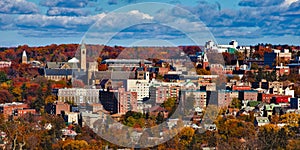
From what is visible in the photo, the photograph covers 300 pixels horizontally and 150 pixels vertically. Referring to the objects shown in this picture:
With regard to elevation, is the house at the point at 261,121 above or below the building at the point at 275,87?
below

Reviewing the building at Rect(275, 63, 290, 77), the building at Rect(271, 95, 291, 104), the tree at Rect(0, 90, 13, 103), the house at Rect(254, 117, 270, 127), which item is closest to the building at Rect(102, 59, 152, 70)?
the building at Rect(275, 63, 290, 77)

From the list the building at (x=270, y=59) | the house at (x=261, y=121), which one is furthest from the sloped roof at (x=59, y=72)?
the house at (x=261, y=121)

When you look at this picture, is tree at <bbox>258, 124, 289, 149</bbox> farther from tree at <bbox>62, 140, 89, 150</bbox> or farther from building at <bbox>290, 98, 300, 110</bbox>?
building at <bbox>290, 98, 300, 110</bbox>

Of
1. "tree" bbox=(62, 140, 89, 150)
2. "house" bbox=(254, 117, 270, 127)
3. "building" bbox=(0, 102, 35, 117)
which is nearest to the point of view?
"tree" bbox=(62, 140, 89, 150)

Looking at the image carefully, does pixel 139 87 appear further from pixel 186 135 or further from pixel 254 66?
pixel 254 66

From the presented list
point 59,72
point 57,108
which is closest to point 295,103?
point 57,108

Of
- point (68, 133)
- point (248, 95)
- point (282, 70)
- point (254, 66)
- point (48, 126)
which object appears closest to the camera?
point (68, 133)

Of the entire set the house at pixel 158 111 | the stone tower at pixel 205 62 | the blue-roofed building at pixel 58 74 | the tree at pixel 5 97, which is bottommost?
the house at pixel 158 111

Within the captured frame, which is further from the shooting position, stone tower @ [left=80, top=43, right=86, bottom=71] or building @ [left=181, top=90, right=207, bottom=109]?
stone tower @ [left=80, top=43, right=86, bottom=71]

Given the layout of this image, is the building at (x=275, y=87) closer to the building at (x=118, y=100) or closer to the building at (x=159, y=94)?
the building at (x=159, y=94)
